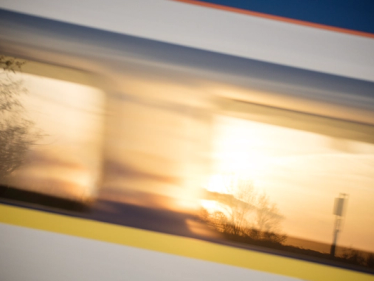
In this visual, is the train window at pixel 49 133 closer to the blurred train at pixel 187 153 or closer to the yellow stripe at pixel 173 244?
the blurred train at pixel 187 153

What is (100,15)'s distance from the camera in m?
1.46

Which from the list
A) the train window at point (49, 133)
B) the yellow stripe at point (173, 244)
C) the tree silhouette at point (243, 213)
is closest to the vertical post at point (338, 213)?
the yellow stripe at point (173, 244)

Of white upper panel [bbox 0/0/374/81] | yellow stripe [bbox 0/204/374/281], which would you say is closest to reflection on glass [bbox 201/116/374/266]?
yellow stripe [bbox 0/204/374/281]

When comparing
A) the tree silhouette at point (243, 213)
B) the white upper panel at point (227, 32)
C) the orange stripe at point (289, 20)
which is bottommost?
the tree silhouette at point (243, 213)

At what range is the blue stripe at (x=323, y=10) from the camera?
1.46m

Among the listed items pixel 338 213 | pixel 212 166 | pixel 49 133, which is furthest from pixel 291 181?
pixel 49 133

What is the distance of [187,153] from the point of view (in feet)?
4.65

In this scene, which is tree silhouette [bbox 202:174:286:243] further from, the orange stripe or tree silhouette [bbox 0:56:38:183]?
tree silhouette [bbox 0:56:38:183]

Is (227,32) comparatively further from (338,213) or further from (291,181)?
(338,213)

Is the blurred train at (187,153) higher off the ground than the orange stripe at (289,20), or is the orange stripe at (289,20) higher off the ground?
the orange stripe at (289,20)

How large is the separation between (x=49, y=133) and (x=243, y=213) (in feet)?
3.91

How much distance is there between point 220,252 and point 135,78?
1080 mm

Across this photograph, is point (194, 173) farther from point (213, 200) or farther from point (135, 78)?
point (135, 78)

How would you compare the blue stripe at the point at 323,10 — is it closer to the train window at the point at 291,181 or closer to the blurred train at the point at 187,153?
the blurred train at the point at 187,153
